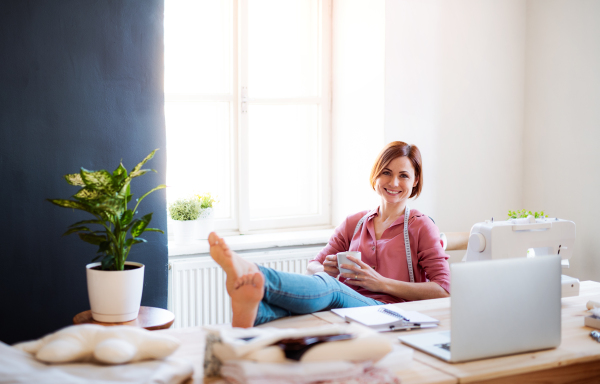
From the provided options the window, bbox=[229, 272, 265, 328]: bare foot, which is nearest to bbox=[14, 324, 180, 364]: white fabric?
bbox=[229, 272, 265, 328]: bare foot

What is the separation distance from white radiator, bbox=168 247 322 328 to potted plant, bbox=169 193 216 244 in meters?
0.15

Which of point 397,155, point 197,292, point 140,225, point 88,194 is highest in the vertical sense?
point 397,155

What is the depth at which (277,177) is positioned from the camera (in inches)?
135

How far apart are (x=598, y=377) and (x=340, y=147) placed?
2271 mm

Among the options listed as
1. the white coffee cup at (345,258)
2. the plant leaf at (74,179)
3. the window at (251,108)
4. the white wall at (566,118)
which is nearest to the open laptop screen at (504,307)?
the white coffee cup at (345,258)

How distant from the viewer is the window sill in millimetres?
2902

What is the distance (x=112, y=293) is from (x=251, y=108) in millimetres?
1656

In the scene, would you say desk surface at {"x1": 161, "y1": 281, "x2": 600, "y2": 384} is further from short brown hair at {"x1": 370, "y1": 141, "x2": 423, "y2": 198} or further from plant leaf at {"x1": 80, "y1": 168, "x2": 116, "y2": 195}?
short brown hair at {"x1": 370, "y1": 141, "x2": 423, "y2": 198}

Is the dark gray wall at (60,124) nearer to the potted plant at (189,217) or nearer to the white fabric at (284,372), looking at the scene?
the potted plant at (189,217)

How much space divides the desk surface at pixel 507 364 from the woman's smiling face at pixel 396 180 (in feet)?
3.02

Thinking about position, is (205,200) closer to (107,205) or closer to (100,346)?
(107,205)

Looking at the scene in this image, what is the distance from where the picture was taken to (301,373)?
1.06 meters

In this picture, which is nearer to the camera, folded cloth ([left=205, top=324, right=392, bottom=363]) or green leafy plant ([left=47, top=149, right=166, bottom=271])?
folded cloth ([left=205, top=324, right=392, bottom=363])

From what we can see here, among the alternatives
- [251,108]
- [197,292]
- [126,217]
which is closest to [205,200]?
[197,292]
